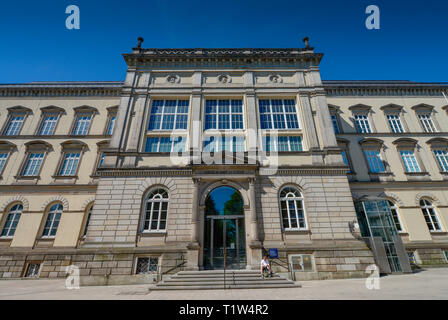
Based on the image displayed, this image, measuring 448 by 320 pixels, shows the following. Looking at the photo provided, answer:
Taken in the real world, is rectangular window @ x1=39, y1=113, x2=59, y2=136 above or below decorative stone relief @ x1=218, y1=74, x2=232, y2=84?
below

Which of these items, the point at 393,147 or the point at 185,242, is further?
the point at 393,147

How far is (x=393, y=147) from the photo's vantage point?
803 inches

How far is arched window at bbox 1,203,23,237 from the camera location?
17016 millimetres

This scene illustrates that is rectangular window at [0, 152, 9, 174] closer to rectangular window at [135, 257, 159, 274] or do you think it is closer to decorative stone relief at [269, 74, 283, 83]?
rectangular window at [135, 257, 159, 274]

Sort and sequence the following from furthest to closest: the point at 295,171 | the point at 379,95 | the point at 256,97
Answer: the point at 379,95
the point at 256,97
the point at 295,171

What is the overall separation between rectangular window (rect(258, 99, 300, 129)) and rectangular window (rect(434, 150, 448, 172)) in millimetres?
15600

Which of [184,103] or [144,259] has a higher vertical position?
[184,103]

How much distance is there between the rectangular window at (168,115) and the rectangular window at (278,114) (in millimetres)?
6880

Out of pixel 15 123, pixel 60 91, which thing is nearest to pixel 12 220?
pixel 15 123

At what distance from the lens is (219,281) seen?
10688 mm

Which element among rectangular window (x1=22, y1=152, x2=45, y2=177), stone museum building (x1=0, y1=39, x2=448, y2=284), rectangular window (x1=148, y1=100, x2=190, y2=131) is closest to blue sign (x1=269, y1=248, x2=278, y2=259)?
stone museum building (x1=0, y1=39, x2=448, y2=284)

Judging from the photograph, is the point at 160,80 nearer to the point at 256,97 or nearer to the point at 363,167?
the point at 256,97

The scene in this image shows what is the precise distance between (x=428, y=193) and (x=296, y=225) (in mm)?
14942

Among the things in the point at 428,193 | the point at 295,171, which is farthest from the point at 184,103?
the point at 428,193
